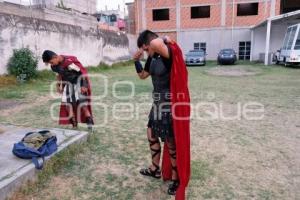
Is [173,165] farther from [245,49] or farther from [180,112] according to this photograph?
[245,49]

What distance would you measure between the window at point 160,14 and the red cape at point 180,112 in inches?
984

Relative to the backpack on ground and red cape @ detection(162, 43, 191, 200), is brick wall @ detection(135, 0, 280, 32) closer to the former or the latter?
the backpack on ground

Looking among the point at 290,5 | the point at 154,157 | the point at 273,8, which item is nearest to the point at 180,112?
the point at 154,157

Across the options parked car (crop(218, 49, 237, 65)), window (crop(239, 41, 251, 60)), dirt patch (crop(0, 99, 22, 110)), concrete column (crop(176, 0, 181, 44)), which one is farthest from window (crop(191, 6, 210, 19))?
dirt patch (crop(0, 99, 22, 110))

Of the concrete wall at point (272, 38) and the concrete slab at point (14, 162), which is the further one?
the concrete wall at point (272, 38)

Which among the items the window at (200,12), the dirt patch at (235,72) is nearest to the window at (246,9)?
the window at (200,12)

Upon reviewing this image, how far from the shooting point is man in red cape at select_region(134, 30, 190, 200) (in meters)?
2.41

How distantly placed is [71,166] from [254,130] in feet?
10.6

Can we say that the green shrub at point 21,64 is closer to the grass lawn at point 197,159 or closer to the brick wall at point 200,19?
the grass lawn at point 197,159

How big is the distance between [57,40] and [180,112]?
11.0 metres

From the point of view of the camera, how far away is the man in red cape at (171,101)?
241 cm

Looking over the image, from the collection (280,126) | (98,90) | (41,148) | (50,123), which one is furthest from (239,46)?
(41,148)

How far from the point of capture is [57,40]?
1227 centimetres

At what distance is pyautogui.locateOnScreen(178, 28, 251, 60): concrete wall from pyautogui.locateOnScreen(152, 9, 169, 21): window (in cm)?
251
